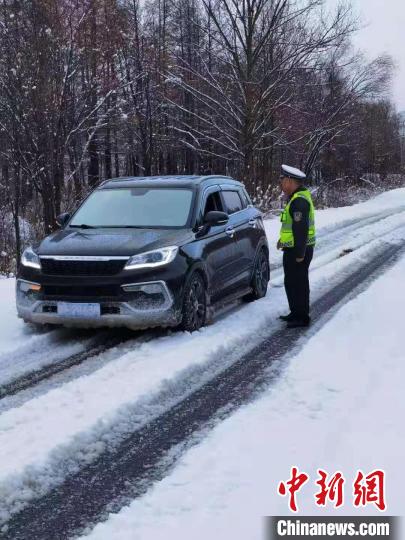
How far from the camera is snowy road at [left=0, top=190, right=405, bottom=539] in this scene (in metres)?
3.56

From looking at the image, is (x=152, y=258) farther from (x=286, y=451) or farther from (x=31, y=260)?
(x=286, y=451)

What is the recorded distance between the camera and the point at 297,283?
756 cm

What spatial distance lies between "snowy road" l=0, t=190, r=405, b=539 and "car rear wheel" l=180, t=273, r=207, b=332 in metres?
0.16

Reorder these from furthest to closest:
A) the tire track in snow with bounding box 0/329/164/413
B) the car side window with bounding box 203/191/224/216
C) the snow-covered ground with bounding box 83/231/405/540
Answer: the car side window with bounding box 203/191/224/216 < the tire track in snow with bounding box 0/329/164/413 < the snow-covered ground with bounding box 83/231/405/540

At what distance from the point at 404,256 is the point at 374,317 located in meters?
5.55

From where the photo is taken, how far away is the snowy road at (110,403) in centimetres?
356

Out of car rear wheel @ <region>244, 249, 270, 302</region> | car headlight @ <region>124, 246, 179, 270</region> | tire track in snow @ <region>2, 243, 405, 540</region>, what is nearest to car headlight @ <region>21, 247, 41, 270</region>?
car headlight @ <region>124, 246, 179, 270</region>

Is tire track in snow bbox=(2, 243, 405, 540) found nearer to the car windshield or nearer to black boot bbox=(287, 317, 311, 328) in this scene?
black boot bbox=(287, 317, 311, 328)

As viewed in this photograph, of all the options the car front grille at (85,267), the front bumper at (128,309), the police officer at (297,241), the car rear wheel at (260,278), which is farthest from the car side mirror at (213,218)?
the car rear wheel at (260,278)

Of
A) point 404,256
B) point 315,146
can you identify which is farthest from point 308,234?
point 315,146

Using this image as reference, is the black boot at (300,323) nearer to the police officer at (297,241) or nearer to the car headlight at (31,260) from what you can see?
the police officer at (297,241)

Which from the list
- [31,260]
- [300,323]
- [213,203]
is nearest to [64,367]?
[31,260]

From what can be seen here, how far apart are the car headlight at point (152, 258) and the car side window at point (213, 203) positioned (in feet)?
4.10

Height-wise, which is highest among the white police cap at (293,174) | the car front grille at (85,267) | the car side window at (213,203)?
the white police cap at (293,174)
